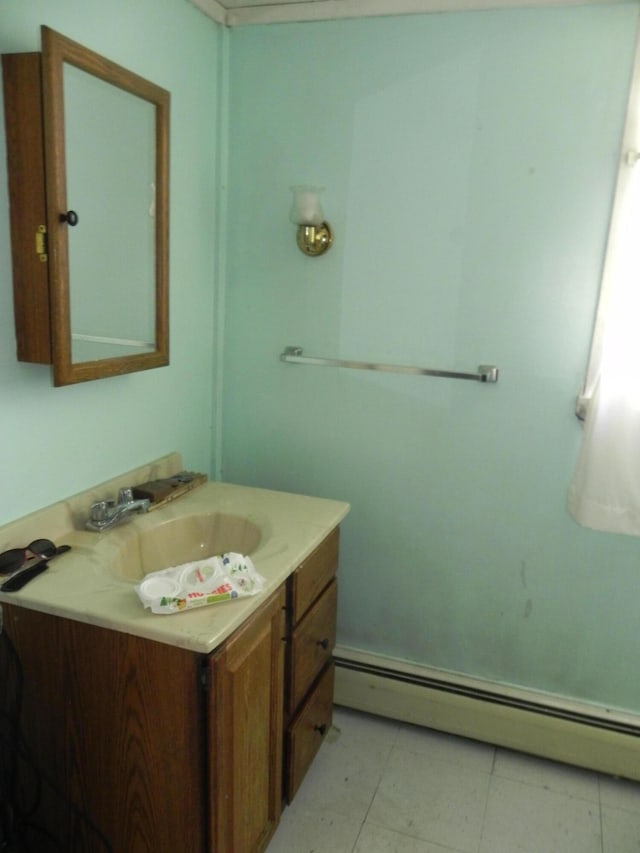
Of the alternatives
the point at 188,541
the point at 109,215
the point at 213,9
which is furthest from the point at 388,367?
the point at 213,9

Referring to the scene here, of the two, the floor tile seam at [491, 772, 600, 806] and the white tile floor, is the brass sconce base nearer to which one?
the white tile floor

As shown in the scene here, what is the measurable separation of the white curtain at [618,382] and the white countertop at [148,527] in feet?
2.03

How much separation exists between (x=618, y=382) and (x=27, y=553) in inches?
52.0

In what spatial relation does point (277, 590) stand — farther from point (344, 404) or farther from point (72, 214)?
point (72, 214)

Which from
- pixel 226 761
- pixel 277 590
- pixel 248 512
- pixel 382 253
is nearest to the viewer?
pixel 226 761

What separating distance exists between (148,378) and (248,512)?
43 cm

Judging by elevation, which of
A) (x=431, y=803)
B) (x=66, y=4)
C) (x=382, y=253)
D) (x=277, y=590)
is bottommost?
(x=431, y=803)

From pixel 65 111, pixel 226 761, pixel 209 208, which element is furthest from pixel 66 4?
pixel 226 761

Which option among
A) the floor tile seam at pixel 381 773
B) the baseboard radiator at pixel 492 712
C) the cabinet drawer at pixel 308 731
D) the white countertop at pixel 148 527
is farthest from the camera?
the baseboard radiator at pixel 492 712

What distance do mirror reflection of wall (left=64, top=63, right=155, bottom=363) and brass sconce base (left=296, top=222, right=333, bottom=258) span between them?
452 mm

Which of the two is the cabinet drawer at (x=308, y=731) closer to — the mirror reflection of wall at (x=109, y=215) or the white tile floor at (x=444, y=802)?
the white tile floor at (x=444, y=802)

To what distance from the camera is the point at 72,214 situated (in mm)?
1210

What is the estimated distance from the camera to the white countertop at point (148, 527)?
1.10m

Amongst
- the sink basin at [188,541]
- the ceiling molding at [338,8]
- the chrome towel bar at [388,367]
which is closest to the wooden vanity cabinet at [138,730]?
the sink basin at [188,541]
